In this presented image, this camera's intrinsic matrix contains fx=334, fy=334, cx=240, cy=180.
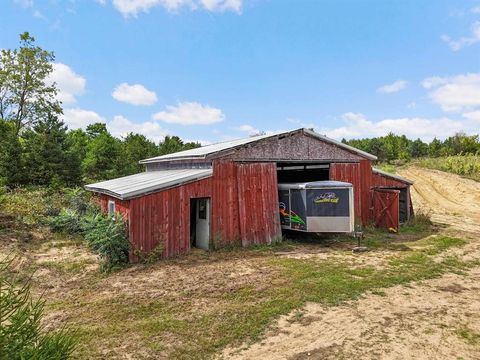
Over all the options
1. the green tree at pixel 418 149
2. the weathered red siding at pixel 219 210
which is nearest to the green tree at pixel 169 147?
the weathered red siding at pixel 219 210

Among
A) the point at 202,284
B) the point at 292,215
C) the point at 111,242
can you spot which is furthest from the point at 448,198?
the point at 111,242

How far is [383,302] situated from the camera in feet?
26.5

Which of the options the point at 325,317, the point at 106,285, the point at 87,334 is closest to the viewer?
the point at 87,334

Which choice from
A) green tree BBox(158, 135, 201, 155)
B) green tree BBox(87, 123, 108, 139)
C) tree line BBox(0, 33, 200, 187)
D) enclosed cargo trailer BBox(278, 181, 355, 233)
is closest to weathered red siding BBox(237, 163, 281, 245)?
enclosed cargo trailer BBox(278, 181, 355, 233)

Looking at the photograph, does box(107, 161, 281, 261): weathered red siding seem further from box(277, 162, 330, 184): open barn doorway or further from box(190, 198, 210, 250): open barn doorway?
box(277, 162, 330, 184): open barn doorway

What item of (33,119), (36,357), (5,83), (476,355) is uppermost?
(5,83)

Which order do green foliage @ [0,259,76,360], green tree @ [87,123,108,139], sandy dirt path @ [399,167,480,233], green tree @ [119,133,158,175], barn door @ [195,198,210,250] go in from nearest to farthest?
green foliage @ [0,259,76,360] < barn door @ [195,198,210,250] < sandy dirt path @ [399,167,480,233] < green tree @ [119,133,158,175] < green tree @ [87,123,108,139]

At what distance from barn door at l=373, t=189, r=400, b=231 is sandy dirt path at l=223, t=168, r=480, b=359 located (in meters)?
6.81

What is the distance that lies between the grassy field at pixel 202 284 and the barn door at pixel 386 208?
174cm

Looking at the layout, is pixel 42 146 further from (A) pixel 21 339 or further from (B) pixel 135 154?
(A) pixel 21 339

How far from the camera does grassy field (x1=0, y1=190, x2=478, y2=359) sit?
657cm

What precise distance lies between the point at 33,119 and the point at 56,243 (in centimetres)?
3121

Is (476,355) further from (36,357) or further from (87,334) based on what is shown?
(87,334)

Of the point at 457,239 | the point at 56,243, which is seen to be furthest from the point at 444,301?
the point at 56,243
